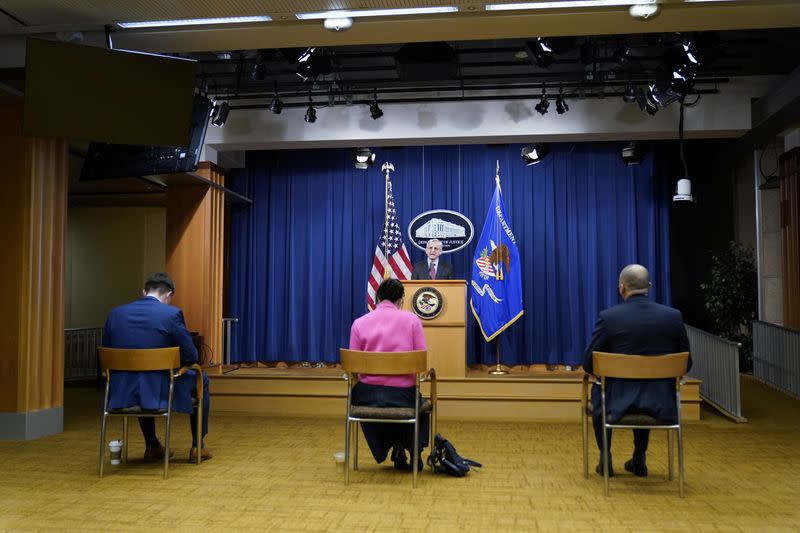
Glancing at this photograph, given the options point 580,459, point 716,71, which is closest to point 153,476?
point 580,459

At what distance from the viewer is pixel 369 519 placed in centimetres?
349

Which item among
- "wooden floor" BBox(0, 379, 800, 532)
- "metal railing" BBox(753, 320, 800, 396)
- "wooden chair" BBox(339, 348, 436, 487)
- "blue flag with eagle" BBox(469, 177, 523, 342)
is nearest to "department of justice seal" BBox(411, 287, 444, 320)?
"blue flag with eagle" BBox(469, 177, 523, 342)

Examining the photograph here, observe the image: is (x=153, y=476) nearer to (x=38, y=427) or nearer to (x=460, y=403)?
(x=38, y=427)

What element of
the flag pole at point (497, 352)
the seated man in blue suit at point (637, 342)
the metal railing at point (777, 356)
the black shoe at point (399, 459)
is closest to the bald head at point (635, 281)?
the seated man in blue suit at point (637, 342)

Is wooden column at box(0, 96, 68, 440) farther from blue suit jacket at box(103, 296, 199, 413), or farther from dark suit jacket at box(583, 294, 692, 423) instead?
dark suit jacket at box(583, 294, 692, 423)

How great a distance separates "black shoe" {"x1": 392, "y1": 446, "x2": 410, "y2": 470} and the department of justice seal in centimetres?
258

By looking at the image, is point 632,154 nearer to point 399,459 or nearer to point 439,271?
point 439,271

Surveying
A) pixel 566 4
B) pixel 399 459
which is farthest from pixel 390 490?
pixel 566 4

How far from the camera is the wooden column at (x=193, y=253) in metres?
8.35

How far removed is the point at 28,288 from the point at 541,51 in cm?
489

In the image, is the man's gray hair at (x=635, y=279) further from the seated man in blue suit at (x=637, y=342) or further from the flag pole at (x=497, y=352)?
the flag pole at (x=497, y=352)

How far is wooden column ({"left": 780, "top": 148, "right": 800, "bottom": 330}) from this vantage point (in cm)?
827

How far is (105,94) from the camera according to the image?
461cm

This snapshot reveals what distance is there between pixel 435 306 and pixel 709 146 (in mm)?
5212
